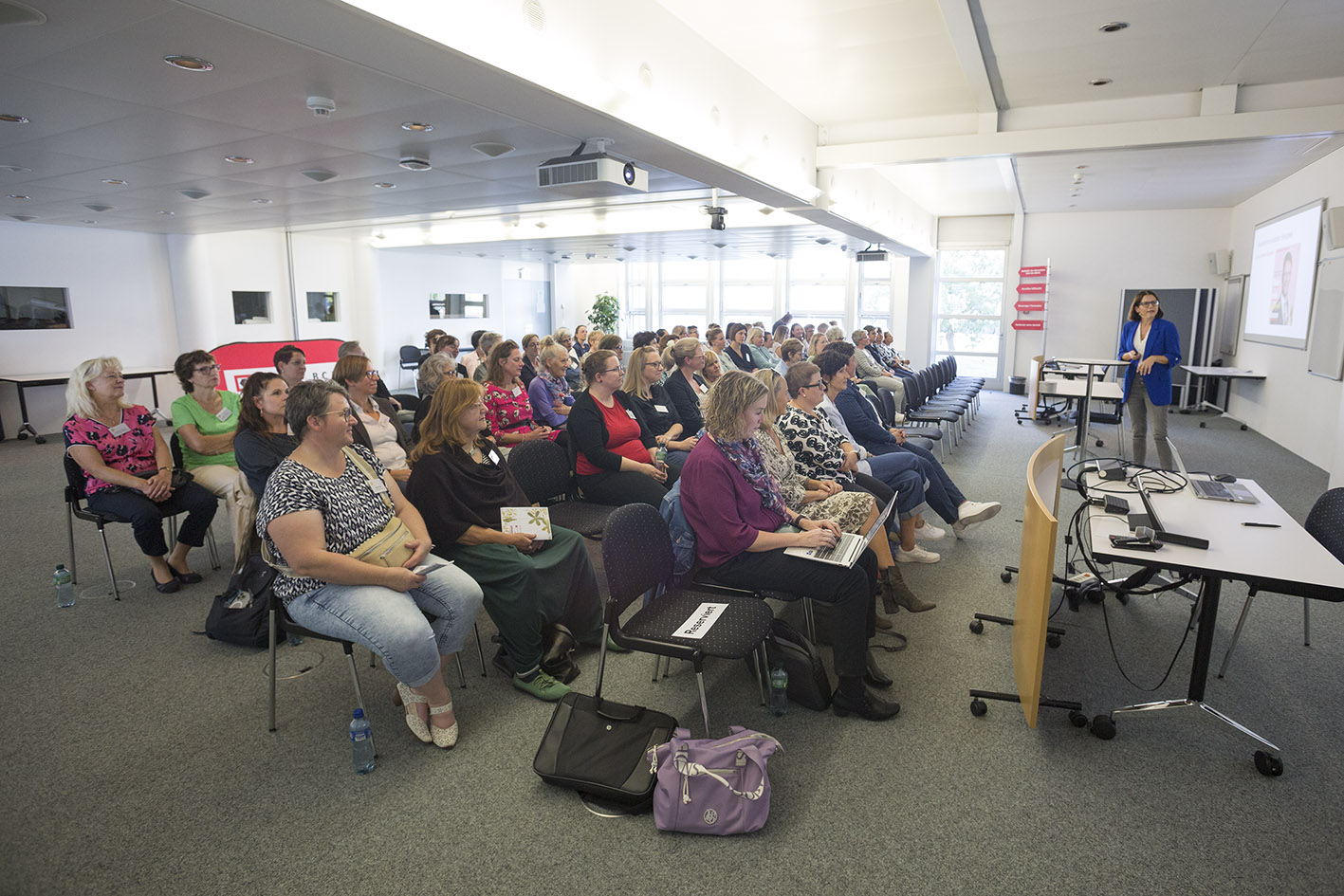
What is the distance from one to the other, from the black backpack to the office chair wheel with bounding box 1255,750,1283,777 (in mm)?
3875

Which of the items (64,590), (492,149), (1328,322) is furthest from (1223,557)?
(1328,322)

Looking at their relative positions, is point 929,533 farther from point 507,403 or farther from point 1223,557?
point 507,403

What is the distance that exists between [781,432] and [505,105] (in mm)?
2217

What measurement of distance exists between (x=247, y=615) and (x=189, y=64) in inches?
97.3

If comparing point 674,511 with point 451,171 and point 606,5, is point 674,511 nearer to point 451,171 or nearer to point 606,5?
point 606,5

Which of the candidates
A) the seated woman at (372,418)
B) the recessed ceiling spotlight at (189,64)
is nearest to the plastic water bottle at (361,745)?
the seated woman at (372,418)

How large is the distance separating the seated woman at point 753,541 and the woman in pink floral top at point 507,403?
2452 millimetres

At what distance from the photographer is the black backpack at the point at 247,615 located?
3.37 m

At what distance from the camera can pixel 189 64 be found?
126 inches

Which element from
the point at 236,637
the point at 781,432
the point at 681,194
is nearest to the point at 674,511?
the point at 781,432

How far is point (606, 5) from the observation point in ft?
12.5

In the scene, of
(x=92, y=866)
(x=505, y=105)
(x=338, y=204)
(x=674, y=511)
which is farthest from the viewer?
(x=338, y=204)

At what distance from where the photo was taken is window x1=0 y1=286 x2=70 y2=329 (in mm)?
8969

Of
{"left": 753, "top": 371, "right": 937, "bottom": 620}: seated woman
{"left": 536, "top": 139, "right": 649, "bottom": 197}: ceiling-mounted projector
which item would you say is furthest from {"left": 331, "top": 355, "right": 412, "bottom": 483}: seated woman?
{"left": 753, "top": 371, "right": 937, "bottom": 620}: seated woman
